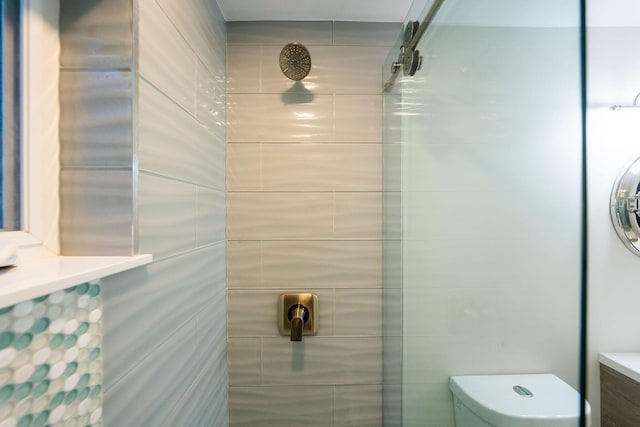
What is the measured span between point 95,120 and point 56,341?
39 cm

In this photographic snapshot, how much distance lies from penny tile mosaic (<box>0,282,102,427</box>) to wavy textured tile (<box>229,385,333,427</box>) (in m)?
0.87

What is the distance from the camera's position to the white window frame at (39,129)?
1.66 feet

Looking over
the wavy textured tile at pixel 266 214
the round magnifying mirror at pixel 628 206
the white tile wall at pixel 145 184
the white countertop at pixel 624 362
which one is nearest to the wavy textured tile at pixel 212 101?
the white tile wall at pixel 145 184

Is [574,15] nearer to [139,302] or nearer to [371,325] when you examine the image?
[139,302]

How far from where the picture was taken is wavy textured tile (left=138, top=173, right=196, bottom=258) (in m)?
0.65

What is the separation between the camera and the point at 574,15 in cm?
40

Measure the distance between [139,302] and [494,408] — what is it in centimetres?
79

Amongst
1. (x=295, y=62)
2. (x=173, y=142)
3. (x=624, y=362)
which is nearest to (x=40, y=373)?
(x=173, y=142)

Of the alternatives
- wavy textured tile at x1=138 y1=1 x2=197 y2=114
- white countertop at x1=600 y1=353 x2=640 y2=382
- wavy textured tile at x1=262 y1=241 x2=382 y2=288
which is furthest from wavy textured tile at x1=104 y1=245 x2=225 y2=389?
white countertop at x1=600 y1=353 x2=640 y2=382

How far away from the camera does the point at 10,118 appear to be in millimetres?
492

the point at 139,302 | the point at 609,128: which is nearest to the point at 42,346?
the point at 139,302

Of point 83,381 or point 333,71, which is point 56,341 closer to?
point 83,381

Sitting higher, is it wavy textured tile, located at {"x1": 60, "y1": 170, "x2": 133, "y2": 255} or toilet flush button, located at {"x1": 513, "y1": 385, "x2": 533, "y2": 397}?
wavy textured tile, located at {"x1": 60, "y1": 170, "x2": 133, "y2": 255}

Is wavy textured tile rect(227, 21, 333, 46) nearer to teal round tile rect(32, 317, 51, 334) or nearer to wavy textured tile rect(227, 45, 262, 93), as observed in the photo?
Result: wavy textured tile rect(227, 45, 262, 93)
